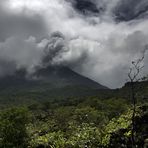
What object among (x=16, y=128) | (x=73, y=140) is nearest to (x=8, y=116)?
(x=16, y=128)

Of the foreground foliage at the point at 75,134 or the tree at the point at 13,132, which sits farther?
the tree at the point at 13,132

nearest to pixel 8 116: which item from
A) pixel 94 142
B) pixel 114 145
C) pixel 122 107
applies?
pixel 94 142

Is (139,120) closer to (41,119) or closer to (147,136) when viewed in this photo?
(147,136)

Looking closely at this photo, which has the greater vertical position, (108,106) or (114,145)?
(108,106)

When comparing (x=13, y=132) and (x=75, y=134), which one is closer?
(x=75, y=134)

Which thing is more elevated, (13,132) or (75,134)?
(13,132)

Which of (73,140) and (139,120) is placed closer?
(139,120)

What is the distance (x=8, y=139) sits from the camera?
67.4 meters

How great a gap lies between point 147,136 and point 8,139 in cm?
2857

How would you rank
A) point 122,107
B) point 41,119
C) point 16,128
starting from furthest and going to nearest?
point 122,107 < point 41,119 < point 16,128

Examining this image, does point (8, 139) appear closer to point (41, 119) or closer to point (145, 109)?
point (145, 109)

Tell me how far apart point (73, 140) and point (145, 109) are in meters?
13.6

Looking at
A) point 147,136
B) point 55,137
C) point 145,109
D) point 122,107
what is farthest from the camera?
point 122,107

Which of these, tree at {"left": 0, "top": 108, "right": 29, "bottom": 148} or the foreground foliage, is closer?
the foreground foliage
